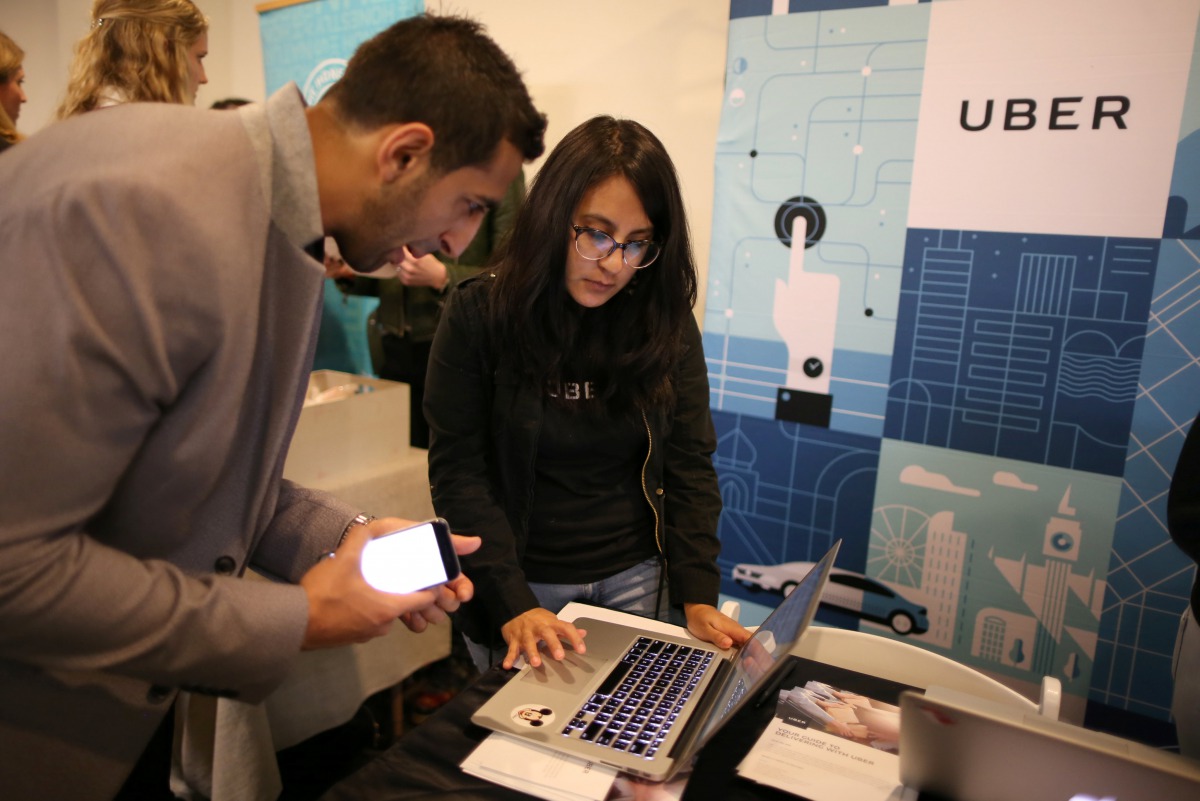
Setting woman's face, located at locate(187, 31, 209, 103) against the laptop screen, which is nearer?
the laptop screen

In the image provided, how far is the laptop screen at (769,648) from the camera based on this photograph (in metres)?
0.78

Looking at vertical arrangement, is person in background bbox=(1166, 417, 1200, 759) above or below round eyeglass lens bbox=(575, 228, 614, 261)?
below

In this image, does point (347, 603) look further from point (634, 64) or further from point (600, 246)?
point (634, 64)

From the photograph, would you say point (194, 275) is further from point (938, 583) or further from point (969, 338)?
point (938, 583)

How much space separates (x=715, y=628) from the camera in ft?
4.00

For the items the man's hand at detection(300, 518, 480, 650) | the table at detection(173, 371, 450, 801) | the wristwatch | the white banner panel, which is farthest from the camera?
the white banner panel

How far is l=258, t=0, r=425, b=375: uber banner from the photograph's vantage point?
3.05 meters

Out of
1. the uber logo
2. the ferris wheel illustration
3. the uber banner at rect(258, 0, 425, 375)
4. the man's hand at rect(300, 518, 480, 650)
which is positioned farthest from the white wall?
the man's hand at rect(300, 518, 480, 650)

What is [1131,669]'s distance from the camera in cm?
196

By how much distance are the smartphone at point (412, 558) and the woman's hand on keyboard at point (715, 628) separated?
1.62ft

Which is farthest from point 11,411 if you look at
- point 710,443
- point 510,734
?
point 710,443

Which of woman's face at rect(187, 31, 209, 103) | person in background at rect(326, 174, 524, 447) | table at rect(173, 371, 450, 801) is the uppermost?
woman's face at rect(187, 31, 209, 103)

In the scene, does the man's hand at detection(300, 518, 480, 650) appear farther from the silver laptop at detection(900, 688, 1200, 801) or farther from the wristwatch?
the silver laptop at detection(900, 688, 1200, 801)

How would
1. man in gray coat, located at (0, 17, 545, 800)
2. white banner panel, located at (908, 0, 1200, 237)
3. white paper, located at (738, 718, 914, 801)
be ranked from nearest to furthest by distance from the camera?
man in gray coat, located at (0, 17, 545, 800) < white paper, located at (738, 718, 914, 801) < white banner panel, located at (908, 0, 1200, 237)
